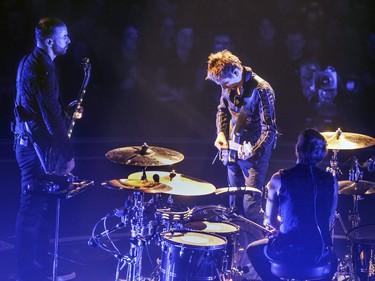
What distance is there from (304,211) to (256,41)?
4692mm

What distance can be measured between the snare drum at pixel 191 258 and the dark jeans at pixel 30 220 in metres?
0.94

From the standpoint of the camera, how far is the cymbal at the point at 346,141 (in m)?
4.61

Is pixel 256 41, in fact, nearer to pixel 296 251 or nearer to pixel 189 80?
pixel 189 80

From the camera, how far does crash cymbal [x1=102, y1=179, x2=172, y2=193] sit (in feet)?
13.0

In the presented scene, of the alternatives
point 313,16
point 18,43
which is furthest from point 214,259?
point 313,16

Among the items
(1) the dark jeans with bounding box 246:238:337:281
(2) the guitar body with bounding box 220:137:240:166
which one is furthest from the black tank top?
(2) the guitar body with bounding box 220:137:240:166

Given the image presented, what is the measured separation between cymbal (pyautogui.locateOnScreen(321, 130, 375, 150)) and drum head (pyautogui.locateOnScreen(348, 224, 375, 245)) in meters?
0.60

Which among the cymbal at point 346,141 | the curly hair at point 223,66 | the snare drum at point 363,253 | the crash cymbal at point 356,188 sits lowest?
the snare drum at point 363,253

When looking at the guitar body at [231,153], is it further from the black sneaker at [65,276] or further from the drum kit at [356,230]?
the black sneaker at [65,276]

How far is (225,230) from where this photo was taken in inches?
166

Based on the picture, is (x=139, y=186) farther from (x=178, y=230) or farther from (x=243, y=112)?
(x=243, y=112)

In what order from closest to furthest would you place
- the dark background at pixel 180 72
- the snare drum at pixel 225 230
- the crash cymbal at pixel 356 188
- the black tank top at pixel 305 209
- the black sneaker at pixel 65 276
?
the black tank top at pixel 305 209 → the snare drum at pixel 225 230 → the crash cymbal at pixel 356 188 → the black sneaker at pixel 65 276 → the dark background at pixel 180 72

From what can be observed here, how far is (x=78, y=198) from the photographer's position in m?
6.59

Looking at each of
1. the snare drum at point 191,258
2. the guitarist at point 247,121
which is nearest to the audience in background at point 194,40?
the guitarist at point 247,121
